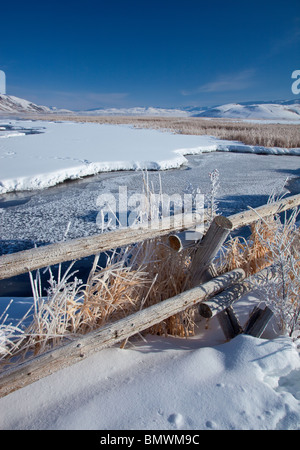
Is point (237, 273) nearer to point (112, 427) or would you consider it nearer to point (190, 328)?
point (190, 328)

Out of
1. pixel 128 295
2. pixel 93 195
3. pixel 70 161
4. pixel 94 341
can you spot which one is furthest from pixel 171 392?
pixel 70 161

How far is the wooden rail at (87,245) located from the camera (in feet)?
4.89

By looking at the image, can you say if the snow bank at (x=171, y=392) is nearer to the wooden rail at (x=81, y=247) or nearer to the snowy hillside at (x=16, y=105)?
the wooden rail at (x=81, y=247)

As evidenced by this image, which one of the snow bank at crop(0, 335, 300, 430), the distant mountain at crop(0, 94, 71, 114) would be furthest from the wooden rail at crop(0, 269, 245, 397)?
the distant mountain at crop(0, 94, 71, 114)

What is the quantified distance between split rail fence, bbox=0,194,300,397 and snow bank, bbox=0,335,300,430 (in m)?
0.18

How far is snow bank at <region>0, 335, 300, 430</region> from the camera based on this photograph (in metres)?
1.38

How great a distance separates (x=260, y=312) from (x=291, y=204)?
1579 mm

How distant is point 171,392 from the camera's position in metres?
1.55

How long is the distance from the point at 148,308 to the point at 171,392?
0.48 m

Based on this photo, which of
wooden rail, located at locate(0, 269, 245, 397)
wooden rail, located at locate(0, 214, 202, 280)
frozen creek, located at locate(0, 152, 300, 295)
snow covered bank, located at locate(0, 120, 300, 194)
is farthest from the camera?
snow covered bank, located at locate(0, 120, 300, 194)

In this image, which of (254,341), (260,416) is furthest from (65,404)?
(254,341)

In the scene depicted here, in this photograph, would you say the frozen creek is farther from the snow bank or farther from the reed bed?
the snow bank

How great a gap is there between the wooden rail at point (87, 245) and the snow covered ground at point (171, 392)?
2.06ft

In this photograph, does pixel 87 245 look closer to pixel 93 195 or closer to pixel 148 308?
pixel 148 308
